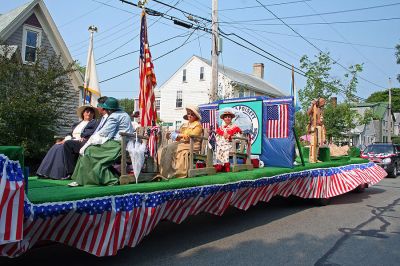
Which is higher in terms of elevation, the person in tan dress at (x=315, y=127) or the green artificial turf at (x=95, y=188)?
the person in tan dress at (x=315, y=127)

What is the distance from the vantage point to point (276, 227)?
22.9ft

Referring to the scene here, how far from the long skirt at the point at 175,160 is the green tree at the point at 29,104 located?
6837 mm

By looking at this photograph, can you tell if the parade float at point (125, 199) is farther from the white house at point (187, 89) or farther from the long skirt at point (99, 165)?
the white house at point (187, 89)

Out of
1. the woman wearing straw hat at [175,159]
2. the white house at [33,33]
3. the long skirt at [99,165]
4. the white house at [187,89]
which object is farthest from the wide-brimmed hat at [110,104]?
the white house at [187,89]

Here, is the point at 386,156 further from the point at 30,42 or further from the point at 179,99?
the point at 179,99

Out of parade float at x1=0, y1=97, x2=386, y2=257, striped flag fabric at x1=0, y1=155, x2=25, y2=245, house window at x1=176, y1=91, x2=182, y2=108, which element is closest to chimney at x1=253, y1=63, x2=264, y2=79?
house window at x1=176, y1=91, x2=182, y2=108

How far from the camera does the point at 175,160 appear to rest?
20.1 feet

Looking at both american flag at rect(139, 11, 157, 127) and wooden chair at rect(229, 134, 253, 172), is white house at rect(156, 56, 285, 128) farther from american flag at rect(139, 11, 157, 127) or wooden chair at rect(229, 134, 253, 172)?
american flag at rect(139, 11, 157, 127)

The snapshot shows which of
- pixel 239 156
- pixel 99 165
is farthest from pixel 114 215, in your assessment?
pixel 239 156

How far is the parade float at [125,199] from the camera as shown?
3359mm

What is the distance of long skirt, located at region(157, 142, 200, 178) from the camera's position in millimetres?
5961

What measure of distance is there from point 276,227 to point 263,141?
2.61 meters

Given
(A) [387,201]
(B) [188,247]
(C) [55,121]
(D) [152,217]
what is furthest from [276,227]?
(C) [55,121]

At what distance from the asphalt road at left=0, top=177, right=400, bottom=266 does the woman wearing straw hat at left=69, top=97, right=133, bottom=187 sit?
1.04 m
